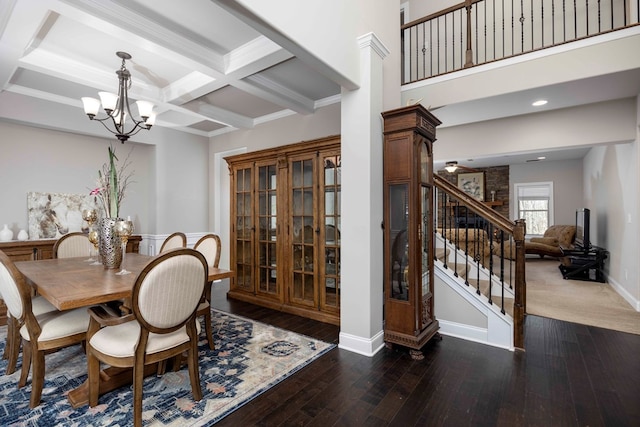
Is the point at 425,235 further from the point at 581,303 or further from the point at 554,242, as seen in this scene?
the point at 554,242

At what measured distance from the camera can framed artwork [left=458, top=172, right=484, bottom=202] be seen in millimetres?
9266

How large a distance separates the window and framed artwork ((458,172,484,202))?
2.99 ft

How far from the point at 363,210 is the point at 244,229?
2275 mm

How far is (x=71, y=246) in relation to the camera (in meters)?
3.45

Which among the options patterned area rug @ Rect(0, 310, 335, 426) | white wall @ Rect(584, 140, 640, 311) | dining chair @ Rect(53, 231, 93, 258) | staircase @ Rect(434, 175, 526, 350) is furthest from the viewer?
white wall @ Rect(584, 140, 640, 311)

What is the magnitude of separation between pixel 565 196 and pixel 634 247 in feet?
16.5

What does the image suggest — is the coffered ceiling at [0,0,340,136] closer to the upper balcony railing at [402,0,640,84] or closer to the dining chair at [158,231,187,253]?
the dining chair at [158,231,187,253]

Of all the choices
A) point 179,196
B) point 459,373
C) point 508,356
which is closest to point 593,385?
point 508,356

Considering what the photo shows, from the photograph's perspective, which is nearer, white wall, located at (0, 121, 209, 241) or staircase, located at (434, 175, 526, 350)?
staircase, located at (434, 175, 526, 350)

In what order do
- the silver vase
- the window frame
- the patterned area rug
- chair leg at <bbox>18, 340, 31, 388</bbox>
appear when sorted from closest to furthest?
1. the patterned area rug
2. chair leg at <bbox>18, 340, 31, 388</bbox>
3. the silver vase
4. the window frame

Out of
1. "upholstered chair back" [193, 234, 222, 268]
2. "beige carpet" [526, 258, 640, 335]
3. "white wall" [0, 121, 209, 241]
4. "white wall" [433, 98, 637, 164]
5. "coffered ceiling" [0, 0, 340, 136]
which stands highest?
"coffered ceiling" [0, 0, 340, 136]

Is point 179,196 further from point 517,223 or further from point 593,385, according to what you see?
point 593,385

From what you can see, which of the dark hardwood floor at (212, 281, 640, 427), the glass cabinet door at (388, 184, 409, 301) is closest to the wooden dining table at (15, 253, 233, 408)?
the dark hardwood floor at (212, 281, 640, 427)

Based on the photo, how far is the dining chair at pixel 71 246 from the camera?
335cm
